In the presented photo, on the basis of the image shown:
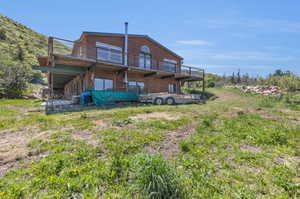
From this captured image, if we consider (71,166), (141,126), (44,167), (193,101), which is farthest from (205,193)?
(193,101)

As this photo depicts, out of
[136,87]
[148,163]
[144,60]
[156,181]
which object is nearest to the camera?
[156,181]

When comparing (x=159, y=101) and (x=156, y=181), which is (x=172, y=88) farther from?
(x=156, y=181)

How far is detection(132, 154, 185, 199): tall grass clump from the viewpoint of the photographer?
181cm

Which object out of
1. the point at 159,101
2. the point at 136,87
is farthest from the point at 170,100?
the point at 136,87

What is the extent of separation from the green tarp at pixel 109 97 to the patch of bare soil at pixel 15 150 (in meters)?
6.77

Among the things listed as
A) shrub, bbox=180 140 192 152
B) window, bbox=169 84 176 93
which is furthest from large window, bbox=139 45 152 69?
shrub, bbox=180 140 192 152

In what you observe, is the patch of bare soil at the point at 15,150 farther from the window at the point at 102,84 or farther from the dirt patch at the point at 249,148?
the window at the point at 102,84

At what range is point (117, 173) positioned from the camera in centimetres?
240

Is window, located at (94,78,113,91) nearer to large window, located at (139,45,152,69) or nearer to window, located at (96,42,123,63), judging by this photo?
window, located at (96,42,123,63)

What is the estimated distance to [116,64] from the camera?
42.0 ft

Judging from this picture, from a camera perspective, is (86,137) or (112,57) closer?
(86,137)

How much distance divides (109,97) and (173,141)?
29.8ft

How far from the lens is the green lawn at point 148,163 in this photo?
1.98 metres

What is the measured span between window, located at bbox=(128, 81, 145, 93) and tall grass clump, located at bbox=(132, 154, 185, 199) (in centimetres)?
1379
